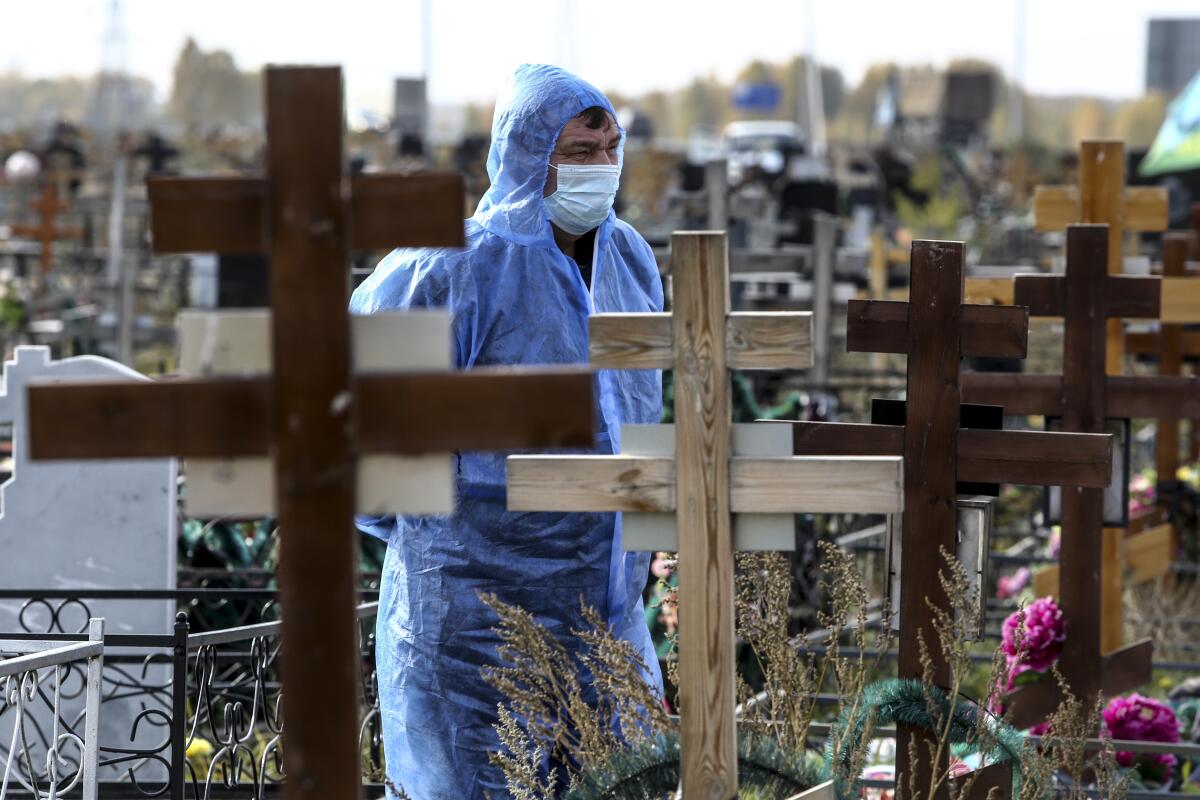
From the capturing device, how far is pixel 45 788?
14.1 ft

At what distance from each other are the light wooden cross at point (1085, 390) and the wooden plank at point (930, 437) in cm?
106

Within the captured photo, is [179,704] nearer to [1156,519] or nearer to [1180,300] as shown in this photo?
[1180,300]

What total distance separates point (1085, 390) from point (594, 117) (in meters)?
1.71

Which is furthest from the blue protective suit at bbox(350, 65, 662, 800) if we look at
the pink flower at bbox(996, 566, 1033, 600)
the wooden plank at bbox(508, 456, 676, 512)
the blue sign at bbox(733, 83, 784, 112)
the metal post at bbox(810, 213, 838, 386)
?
the blue sign at bbox(733, 83, 784, 112)

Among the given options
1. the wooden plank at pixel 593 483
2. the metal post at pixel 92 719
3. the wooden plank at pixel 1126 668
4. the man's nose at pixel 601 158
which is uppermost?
the man's nose at pixel 601 158

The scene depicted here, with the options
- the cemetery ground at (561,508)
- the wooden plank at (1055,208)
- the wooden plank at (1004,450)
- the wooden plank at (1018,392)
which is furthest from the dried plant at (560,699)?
the wooden plank at (1055,208)

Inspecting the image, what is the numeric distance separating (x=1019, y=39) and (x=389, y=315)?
52.5 m

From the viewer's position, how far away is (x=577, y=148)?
313 cm

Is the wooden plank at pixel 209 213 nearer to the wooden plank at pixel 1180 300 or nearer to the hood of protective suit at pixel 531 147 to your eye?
the hood of protective suit at pixel 531 147

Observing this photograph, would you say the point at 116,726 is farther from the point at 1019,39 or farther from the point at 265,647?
the point at 1019,39

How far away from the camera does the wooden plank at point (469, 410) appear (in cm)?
185

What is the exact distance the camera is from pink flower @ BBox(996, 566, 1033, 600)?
655cm

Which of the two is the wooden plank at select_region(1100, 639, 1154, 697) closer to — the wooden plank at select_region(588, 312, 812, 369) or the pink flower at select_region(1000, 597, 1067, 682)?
the pink flower at select_region(1000, 597, 1067, 682)

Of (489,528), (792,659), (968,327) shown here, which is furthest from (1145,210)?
(792,659)
